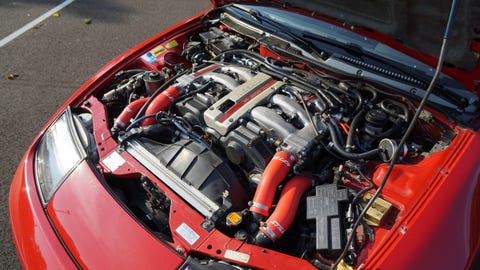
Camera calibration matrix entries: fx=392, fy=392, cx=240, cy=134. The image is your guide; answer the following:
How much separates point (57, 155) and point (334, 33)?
5.67 ft

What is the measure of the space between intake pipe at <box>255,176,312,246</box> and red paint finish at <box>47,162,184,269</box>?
1.21 feet

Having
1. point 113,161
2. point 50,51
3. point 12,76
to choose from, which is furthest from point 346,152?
point 50,51

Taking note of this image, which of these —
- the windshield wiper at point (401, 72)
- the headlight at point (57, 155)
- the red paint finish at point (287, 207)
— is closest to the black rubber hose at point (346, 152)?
the red paint finish at point (287, 207)

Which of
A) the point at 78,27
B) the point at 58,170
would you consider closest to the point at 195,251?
the point at 58,170

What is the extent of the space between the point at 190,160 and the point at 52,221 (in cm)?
72

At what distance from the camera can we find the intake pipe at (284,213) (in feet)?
5.51

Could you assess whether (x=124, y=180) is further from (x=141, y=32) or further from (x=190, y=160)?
(x=141, y=32)

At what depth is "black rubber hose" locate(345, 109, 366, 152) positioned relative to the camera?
1.90 meters

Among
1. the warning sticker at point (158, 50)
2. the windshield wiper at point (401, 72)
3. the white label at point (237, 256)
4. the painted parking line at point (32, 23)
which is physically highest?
the windshield wiper at point (401, 72)

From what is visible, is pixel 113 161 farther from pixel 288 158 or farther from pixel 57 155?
pixel 288 158

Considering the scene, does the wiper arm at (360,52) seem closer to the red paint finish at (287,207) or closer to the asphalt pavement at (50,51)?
the red paint finish at (287,207)

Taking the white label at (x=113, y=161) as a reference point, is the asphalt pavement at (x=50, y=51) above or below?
below

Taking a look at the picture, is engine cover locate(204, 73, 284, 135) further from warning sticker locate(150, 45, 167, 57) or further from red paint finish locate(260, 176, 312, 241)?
warning sticker locate(150, 45, 167, 57)

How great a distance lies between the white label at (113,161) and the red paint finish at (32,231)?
0.38 m
